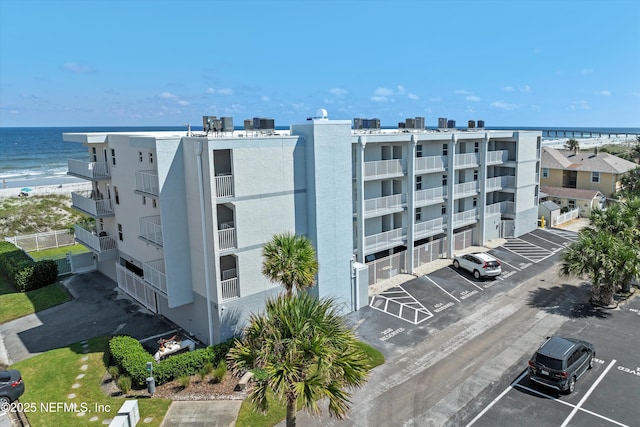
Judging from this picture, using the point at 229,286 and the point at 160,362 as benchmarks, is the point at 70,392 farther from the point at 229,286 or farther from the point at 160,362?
the point at 229,286

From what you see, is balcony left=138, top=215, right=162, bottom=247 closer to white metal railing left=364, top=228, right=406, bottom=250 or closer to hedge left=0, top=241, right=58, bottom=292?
hedge left=0, top=241, right=58, bottom=292

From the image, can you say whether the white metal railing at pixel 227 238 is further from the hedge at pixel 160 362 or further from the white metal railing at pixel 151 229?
the hedge at pixel 160 362

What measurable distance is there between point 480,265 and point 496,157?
1220cm

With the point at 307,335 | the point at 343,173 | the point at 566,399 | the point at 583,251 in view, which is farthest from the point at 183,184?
the point at 583,251

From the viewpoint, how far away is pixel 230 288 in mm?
20281

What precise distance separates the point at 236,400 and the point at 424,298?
13.8 meters

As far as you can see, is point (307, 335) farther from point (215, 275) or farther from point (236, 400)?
point (215, 275)

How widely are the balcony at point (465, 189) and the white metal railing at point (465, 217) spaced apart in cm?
138

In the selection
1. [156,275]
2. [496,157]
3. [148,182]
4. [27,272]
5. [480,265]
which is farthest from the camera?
[496,157]

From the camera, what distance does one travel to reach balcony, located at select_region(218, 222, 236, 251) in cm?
1975

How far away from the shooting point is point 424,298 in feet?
87.7

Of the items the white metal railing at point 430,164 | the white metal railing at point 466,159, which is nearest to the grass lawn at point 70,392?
the white metal railing at point 430,164

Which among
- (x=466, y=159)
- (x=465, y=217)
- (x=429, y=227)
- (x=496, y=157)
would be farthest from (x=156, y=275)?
(x=496, y=157)

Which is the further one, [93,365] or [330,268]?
[330,268]
